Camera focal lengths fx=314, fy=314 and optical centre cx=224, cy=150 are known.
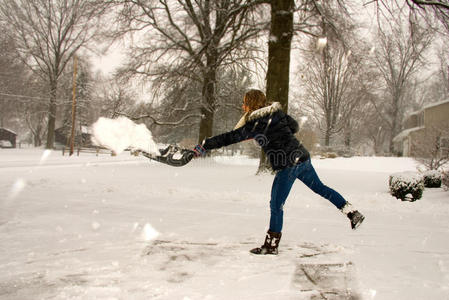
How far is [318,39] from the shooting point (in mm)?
11930

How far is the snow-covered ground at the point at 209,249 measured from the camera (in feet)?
8.50

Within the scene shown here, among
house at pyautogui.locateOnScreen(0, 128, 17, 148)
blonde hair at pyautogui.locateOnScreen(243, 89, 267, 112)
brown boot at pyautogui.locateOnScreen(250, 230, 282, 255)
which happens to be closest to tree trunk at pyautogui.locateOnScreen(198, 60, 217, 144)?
blonde hair at pyautogui.locateOnScreen(243, 89, 267, 112)

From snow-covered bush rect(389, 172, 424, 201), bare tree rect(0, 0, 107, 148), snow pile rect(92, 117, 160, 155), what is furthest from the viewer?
bare tree rect(0, 0, 107, 148)

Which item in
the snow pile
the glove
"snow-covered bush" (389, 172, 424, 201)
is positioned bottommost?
"snow-covered bush" (389, 172, 424, 201)

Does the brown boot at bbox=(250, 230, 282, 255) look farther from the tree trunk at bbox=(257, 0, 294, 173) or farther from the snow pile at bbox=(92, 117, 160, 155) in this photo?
the tree trunk at bbox=(257, 0, 294, 173)

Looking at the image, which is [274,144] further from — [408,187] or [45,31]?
[45,31]

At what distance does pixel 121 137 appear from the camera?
4590mm

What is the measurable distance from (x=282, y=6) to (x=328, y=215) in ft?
25.1

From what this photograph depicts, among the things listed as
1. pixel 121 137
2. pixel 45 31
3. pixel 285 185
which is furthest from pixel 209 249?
pixel 45 31

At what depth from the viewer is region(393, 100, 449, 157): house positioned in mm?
11266

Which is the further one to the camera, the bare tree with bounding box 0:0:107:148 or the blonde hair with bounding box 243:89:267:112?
the bare tree with bounding box 0:0:107:148

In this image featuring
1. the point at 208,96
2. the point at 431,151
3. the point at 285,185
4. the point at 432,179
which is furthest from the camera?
the point at 208,96

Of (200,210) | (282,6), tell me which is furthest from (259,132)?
(282,6)

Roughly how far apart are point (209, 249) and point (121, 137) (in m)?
2.10
